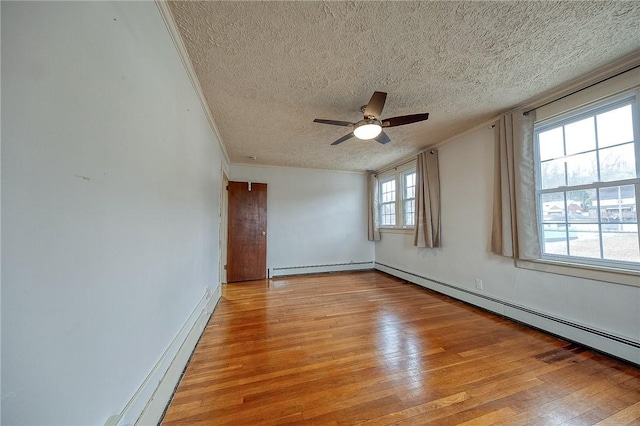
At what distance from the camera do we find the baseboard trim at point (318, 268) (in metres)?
4.71

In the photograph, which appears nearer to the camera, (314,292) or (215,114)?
(215,114)

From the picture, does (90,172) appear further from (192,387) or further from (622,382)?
(622,382)

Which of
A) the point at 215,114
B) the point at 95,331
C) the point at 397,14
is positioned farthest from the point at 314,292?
the point at 397,14

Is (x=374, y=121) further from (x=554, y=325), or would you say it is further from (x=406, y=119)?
(x=554, y=325)

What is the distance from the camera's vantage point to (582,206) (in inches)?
82.0

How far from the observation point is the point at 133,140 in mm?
1015

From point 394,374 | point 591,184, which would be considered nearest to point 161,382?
point 394,374

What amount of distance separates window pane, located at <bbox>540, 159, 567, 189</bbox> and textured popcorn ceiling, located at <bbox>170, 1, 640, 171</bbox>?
0.71 meters

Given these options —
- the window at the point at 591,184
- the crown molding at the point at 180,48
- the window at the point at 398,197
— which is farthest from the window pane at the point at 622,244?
the crown molding at the point at 180,48

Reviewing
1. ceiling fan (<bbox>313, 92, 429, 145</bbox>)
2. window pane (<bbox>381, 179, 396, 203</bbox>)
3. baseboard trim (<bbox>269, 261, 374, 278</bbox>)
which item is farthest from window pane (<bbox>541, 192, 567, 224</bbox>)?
baseboard trim (<bbox>269, 261, 374, 278</bbox>)

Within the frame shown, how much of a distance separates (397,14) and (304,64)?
0.70 metres

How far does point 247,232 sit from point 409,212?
124 inches

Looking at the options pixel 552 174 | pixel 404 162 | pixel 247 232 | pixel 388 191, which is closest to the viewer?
pixel 552 174

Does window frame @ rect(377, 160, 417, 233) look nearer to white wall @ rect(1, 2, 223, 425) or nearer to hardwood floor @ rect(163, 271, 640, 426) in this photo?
hardwood floor @ rect(163, 271, 640, 426)
